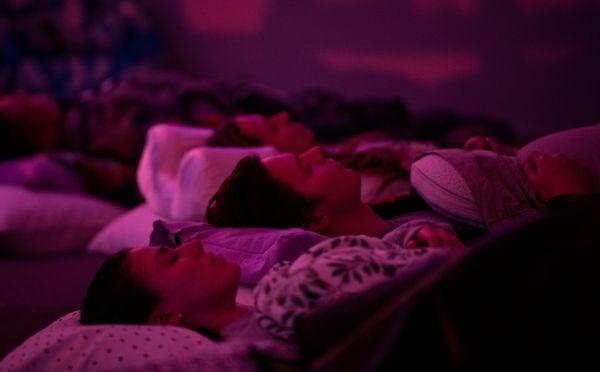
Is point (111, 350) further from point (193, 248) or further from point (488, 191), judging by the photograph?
point (488, 191)

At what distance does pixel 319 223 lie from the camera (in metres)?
1.26

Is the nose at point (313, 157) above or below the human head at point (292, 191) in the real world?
above

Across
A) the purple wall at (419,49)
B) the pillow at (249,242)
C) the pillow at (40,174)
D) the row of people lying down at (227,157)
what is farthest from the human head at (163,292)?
the purple wall at (419,49)

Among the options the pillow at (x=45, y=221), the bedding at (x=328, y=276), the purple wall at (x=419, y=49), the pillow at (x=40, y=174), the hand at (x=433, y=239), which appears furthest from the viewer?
the purple wall at (x=419, y=49)

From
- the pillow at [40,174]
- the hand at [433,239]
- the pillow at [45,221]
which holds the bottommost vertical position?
the pillow at [45,221]

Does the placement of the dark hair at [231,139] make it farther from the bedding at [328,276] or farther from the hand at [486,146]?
the bedding at [328,276]

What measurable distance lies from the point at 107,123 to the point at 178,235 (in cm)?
115

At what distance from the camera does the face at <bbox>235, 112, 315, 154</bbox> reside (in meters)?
1.66

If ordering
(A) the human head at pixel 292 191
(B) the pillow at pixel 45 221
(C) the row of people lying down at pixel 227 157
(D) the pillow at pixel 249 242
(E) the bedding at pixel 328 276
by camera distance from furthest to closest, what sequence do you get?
(B) the pillow at pixel 45 221 < (C) the row of people lying down at pixel 227 157 < (A) the human head at pixel 292 191 < (D) the pillow at pixel 249 242 < (E) the bedding at pixel 328 276

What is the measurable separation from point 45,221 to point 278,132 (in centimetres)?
72

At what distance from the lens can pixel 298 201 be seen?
1.25 meters

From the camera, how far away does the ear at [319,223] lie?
4.11 feet

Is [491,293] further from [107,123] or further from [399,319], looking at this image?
[107,123]

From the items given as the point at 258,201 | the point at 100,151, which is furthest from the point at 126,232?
the point at 258,201
